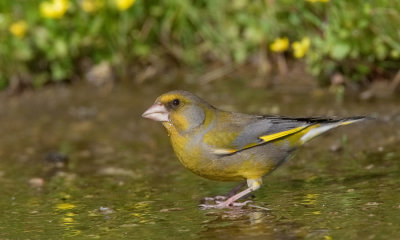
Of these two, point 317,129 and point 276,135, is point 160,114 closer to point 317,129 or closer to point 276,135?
point 276,135

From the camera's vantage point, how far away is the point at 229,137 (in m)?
4.92

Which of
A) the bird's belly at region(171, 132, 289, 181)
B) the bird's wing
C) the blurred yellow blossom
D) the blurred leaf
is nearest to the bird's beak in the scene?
the bird's belly at region(171, 132, 289, 181)

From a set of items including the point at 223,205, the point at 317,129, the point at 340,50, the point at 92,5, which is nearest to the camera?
the point at 223,205

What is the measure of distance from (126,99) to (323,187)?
150 inches

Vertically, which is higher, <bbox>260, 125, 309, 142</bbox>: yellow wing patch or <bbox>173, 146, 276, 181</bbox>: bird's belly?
<bbox>260, 125, 309, 142</bbox>: yellow wing patch

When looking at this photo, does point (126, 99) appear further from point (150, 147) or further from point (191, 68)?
point (150, 147)

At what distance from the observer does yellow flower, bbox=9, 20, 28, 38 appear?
29.1 ft

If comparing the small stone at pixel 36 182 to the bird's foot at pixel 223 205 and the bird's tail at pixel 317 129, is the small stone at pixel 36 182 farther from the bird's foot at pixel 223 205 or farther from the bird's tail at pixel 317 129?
the bird's tail at pixel 317 129

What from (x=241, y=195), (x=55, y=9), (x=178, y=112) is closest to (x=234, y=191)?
(x=241, y=195)

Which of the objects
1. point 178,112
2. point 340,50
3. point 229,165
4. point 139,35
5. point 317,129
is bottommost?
point 229,165

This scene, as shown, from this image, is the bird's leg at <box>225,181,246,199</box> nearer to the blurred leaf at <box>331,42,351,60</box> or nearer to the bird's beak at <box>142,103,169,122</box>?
the bird's beak at <box>142,103,169,122</box>

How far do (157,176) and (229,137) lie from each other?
1152 millimetres

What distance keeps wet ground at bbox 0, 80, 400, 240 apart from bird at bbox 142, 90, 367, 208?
21cm

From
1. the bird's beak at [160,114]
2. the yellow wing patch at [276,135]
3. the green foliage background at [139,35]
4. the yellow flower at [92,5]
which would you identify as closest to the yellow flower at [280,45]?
the green foliage background at [139,35]
